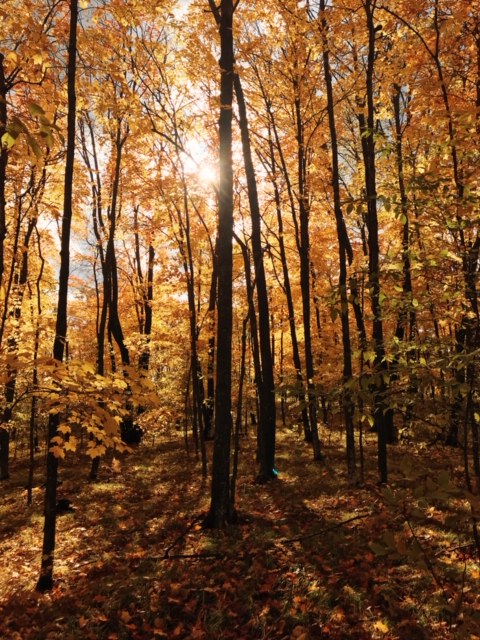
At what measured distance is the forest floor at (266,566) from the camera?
4.39 m

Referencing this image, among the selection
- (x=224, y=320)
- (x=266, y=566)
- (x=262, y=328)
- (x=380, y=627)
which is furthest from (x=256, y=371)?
(x=380, y=627)

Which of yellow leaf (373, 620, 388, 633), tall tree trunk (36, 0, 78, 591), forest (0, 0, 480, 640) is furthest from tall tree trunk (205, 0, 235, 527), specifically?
yellow leaf (373, 620, 388, 633)

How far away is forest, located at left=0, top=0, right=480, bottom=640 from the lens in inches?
152

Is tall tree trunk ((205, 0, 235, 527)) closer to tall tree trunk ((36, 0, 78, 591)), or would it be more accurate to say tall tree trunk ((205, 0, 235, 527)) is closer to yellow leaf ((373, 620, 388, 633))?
tall tree trunk ((36, 0, 78, 591))

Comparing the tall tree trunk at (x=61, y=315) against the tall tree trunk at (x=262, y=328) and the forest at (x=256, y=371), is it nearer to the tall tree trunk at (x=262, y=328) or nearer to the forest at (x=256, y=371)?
the forest at (x=256, y=371)

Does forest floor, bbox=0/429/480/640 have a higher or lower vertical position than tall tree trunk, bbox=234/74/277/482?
lower

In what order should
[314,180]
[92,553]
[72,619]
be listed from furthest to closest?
[314,180] < [92,553] < [72,619]

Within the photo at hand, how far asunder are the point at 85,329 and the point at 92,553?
2364 cm

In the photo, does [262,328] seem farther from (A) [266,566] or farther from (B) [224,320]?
(A) [266,566]

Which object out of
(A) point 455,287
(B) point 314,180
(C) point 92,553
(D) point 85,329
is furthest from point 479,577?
(D) point 85,329

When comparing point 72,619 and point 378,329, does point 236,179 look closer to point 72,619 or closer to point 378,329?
point 378,329

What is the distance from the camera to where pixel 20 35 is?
717cm

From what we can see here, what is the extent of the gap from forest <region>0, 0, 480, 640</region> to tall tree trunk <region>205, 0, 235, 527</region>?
0.14 feet

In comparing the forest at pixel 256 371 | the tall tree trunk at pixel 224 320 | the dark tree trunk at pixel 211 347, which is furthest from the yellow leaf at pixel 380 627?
the dark tree trunk at pixel 211 347
